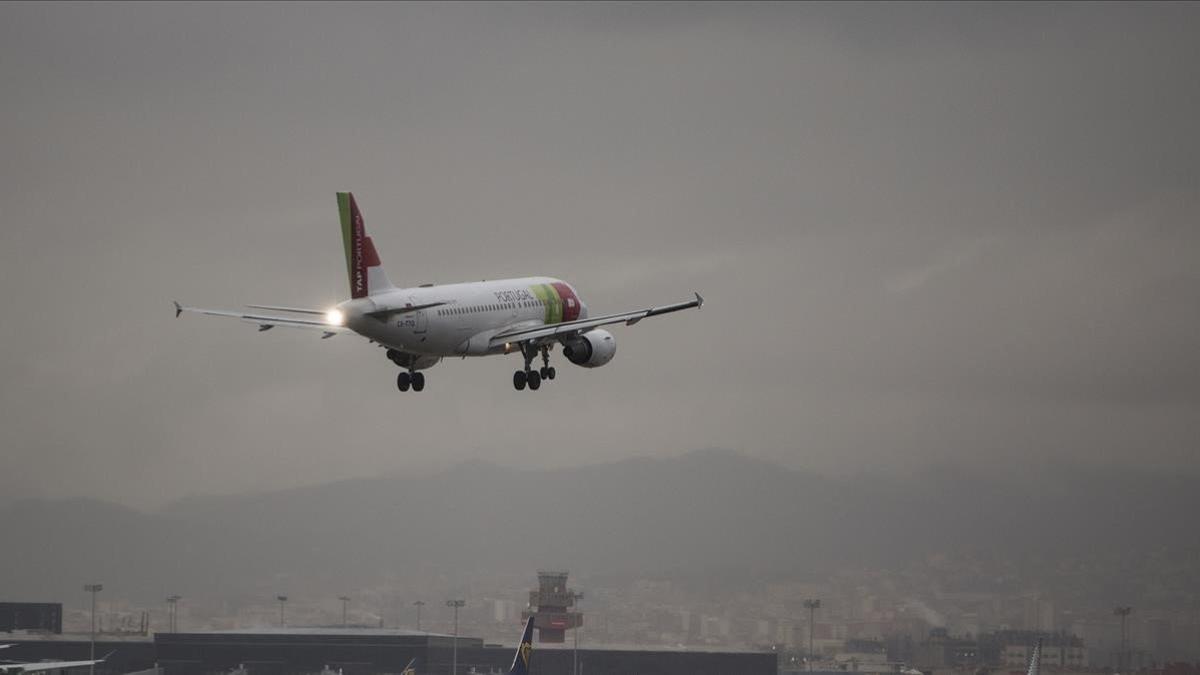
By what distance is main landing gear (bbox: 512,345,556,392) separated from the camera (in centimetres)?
10169

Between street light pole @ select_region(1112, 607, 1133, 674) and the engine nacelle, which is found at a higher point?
the engine nacelle

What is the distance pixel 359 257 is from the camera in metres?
92.2

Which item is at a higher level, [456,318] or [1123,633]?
[456,318]

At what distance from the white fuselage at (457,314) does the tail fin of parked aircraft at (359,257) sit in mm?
514

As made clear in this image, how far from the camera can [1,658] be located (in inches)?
7584

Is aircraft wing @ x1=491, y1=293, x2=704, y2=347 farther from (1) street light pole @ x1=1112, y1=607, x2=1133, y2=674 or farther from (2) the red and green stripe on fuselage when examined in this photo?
(1) street light pole @ x1=1112, y1=607, x2=1133, y2=674

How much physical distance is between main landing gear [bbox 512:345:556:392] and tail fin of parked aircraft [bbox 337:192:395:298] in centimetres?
1115

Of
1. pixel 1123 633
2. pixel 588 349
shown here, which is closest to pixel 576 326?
pixel 588 349

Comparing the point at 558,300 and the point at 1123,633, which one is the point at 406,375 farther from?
the point at 1123,633

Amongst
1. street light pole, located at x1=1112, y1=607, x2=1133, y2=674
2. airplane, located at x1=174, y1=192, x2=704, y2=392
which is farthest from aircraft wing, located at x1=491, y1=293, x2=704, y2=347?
street light pole, located at x1=1112, y1=607, x2=1133, y2=674

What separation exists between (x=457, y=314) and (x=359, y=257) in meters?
6.09

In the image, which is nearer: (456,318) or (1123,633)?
(456,318)

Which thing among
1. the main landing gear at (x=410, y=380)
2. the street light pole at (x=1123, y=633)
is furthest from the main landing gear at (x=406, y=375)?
the street light pole at (x=1123, y=633)

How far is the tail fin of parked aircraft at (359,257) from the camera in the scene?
91.8 metres
